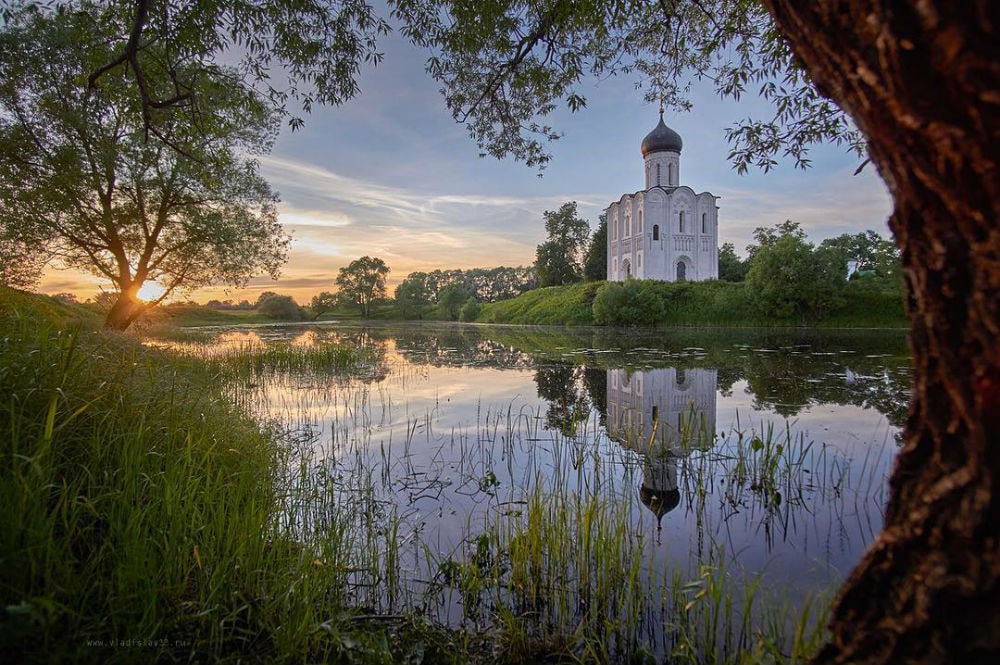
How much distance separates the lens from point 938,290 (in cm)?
111

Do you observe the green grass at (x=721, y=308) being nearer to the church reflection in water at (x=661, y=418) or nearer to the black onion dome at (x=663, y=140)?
the black onion dome at (x=663, y=140)

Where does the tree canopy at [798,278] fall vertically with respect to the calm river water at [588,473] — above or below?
above

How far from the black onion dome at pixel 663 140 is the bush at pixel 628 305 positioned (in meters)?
22.4

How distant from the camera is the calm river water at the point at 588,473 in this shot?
3.36 metres

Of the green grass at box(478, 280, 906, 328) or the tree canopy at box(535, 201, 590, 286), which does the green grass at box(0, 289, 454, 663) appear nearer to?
the green grass at box(478, 280, 906, 328)

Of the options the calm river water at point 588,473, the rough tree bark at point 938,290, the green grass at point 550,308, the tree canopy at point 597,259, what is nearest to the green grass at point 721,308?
the green grass at point 550,308

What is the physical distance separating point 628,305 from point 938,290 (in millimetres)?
41040

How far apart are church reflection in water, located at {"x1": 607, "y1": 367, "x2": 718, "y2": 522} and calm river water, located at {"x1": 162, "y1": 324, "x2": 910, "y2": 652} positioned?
0.04m

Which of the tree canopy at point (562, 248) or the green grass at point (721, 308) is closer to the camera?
the green grass at point (721, 308)

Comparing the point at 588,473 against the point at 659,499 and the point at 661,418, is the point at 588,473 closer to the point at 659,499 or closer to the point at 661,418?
the point at 659,499

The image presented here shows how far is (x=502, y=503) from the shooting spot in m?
4.43

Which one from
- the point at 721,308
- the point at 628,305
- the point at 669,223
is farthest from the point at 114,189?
the point at 669,223

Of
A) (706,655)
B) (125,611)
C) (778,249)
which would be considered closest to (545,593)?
(706,655)

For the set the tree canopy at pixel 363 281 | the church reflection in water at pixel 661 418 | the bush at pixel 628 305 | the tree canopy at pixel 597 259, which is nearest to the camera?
the church reflection in water at pixel 661 418
